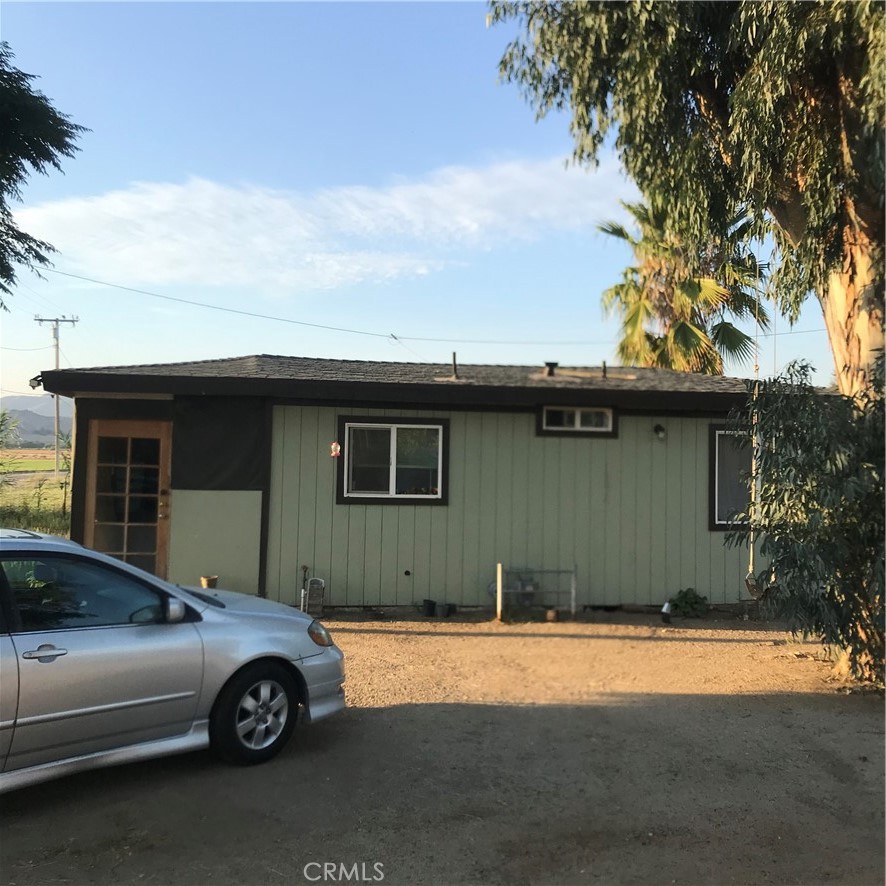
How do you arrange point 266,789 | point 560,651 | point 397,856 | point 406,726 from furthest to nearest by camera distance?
point 560,651 < point 406,726 < point 266,789 < point 397,856

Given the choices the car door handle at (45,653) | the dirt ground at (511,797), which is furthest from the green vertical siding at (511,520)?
the car door handle at (45,653)

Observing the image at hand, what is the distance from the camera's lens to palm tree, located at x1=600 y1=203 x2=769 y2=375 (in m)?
14.6

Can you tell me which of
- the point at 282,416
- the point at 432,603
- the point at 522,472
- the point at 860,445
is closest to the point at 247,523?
the point at 282,416

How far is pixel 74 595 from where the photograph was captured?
156 inches

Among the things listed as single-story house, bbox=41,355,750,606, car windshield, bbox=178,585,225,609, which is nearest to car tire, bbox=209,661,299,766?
car windshield, bbox=178,585,225,609

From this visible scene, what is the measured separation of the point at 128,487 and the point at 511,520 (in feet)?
16.0

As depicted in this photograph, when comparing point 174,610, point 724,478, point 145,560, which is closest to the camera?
point 174,610

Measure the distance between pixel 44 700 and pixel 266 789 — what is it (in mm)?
1275

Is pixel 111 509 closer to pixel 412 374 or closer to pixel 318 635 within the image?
pixel 412 374

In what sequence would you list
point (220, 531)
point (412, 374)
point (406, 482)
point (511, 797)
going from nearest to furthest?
point (511, 797) → point (220, 531) → point (406, 482) → point (412, 374)

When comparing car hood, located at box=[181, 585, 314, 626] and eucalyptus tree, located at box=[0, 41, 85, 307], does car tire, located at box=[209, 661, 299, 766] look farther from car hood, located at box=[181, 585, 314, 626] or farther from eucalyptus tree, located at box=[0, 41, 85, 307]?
eucalyptus tree, located at box=[0, 41, 85, 307]

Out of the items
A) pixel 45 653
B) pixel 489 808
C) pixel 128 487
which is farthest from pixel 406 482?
pixel 45 653

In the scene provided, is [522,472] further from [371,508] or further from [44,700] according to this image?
[44,700]

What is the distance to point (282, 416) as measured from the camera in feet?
29.1
